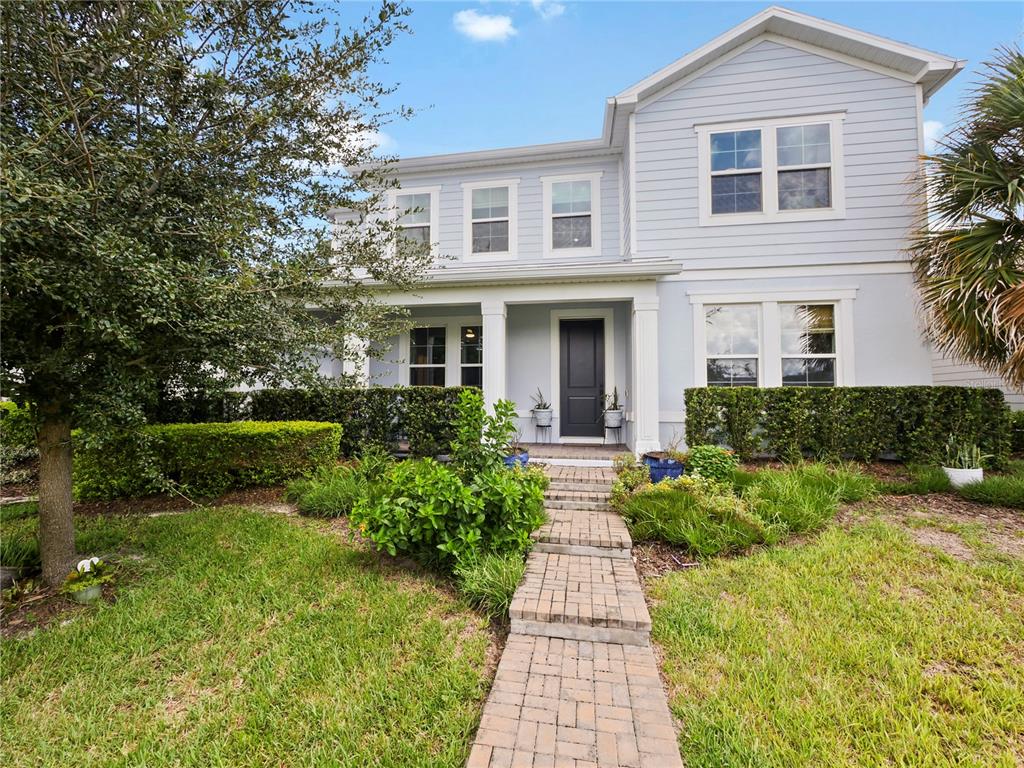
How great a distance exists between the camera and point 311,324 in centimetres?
370

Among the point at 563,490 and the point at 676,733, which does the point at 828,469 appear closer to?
the point at 563,490

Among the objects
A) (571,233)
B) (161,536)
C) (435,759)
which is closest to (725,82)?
(571,233)

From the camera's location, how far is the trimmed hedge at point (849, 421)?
5.67 metres

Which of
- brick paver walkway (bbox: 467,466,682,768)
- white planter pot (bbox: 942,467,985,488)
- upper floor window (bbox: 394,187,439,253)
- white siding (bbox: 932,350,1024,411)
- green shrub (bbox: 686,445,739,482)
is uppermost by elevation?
upper floor window (bbox: 394,187,439,253)

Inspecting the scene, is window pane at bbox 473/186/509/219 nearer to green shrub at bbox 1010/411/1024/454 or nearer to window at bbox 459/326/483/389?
window at bbox 459/326/483/389

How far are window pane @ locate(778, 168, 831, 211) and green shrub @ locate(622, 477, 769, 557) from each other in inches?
206

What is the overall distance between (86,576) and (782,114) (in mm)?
10185

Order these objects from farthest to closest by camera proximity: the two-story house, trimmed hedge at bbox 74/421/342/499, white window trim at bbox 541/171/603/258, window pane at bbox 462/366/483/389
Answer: window pane at bbox 462/366/483/389
white window trim at bbox 541/171/603/258
the two-story house
trimmed hedge at bbox 74/421/342/499

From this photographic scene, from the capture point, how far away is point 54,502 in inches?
134

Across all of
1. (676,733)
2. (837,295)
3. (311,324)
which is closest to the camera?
(676,733)

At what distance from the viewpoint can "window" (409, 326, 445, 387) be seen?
900cm

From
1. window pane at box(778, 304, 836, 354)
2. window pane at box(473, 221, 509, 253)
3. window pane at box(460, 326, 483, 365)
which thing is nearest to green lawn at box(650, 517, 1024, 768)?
window pane at box(778, 304, 836, 354)

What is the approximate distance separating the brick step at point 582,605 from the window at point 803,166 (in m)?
6.83

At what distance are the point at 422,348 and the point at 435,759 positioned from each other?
7802 millimetres
